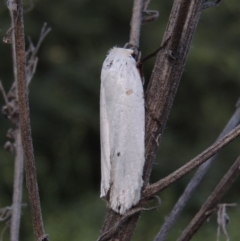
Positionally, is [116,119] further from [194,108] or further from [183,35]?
[194,108]

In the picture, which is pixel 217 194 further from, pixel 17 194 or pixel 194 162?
pixel 17 194

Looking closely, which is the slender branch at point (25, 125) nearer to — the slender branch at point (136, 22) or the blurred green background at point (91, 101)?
the slender branch at point (136, 22)

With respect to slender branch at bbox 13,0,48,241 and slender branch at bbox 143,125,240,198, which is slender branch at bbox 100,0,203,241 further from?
slender branch at bbox 13,0,48,241

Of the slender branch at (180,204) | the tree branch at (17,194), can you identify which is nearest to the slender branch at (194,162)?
the slender branch at (180,204)

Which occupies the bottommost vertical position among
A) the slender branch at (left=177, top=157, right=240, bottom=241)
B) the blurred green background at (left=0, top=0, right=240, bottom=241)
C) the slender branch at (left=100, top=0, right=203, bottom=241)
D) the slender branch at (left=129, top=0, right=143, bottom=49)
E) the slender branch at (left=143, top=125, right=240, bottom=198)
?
the slender branch at (left=143, top=125, right=240, bottom=198)

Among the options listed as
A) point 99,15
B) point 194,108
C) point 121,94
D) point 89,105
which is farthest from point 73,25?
point 121,94

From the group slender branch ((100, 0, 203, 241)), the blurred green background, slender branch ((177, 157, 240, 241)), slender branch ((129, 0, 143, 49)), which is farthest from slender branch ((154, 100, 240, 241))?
the blurred green background
